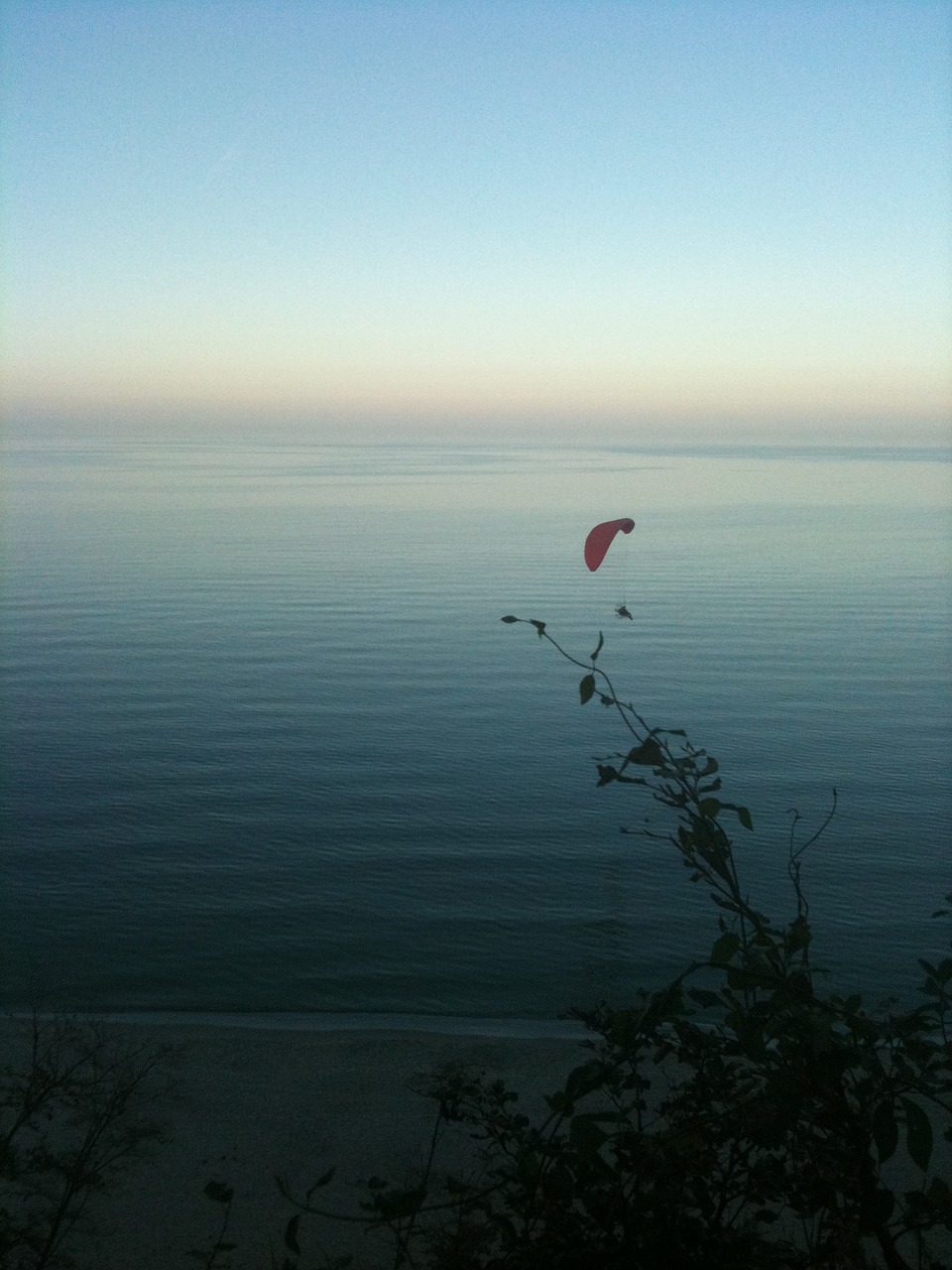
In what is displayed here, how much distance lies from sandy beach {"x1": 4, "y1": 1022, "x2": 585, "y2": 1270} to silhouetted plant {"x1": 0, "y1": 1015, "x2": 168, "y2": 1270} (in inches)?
3.7

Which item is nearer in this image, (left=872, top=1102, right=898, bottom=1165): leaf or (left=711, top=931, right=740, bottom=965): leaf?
(left=872, top=1102, right=898, bottom=1165): leaf

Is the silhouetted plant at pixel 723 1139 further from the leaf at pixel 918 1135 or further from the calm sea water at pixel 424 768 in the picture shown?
the calm sea water at pixel 424 768

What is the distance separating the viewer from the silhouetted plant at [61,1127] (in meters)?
3.91

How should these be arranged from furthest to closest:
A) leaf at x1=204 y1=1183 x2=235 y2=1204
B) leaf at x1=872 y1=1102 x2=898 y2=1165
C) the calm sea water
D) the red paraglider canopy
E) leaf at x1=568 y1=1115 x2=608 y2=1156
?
the calm sea water
the red paraglider canopy
leaf at x1=204 y1=1183 x2=235 y2=1204
leaf at x1=872 y1=1102 x2=898 y2=1165
leaf at x1=568 y1=1115 x2=608 y2=1156

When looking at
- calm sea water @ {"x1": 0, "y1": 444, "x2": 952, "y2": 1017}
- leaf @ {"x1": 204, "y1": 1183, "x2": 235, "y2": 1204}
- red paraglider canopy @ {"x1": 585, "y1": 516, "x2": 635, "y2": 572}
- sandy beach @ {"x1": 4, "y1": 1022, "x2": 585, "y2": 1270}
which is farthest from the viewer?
calm sea water @ {"x1": 0, "y1": 444, "x2": 952, "y2": 1017}

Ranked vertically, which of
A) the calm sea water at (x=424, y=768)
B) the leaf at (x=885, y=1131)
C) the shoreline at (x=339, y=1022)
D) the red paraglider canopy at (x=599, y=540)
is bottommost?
the shoreline at (x=339, y=1022)

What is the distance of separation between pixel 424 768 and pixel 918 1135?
27.0ft

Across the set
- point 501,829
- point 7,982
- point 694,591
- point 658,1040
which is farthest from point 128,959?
point 694,591

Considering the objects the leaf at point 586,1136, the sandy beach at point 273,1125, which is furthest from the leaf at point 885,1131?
the sandy beach at point 273,1125

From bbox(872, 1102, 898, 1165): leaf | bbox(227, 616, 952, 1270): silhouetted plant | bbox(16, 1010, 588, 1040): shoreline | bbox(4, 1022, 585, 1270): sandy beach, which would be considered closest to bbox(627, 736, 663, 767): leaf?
bbox(227, 616, 952, 1270): silhouetted plant

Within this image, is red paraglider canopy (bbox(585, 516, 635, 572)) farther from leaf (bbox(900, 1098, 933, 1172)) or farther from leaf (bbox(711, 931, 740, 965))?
leaf (bbox(900, 1098, 933, 1172))

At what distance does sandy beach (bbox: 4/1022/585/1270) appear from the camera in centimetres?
422

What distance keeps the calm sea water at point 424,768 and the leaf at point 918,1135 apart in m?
4.68

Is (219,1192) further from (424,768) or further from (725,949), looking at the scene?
(424,768)
